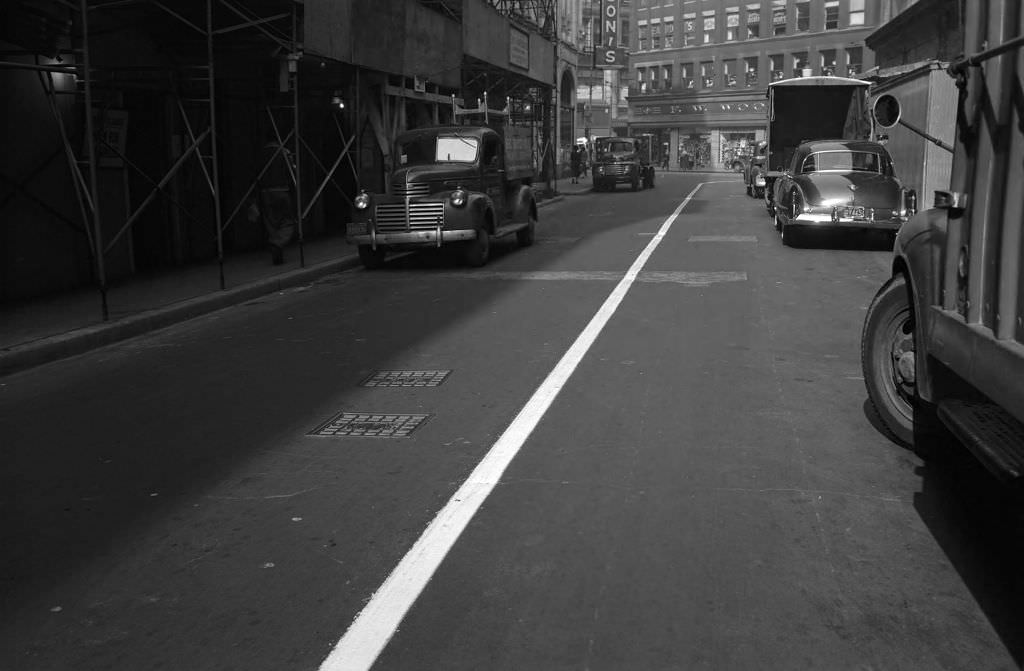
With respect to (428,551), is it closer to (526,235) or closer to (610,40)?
(526,235)

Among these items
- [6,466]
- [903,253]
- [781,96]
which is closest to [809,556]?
[903,253]

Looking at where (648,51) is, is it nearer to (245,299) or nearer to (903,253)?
(245,299)

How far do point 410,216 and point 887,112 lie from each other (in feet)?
36.1

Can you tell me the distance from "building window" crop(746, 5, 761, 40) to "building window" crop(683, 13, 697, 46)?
5125 mm

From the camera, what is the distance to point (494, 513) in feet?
16.4

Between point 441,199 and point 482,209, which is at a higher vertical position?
point 441,199

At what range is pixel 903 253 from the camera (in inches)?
215

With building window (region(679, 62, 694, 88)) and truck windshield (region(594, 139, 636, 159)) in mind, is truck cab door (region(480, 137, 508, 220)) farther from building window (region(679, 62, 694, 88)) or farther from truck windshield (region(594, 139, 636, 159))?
building window (region(679, 62, 694, 88))

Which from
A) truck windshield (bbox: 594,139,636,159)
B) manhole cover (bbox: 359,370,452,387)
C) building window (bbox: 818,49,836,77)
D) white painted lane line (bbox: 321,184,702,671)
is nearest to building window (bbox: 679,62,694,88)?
building window (bbox: 818,49,836,77)

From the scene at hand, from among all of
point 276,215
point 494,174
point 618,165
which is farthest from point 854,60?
point 276,215

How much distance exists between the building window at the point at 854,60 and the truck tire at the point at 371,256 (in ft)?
193

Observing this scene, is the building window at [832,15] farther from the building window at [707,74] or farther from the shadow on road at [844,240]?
the shadow on road at [844,240]

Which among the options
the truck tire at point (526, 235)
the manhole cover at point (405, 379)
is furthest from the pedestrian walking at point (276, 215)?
the manhole cover at point (405, 379)

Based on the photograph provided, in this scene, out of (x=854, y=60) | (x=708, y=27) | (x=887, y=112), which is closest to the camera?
(x=887, y=112)
